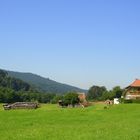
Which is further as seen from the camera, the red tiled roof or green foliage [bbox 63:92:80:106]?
the red tiled roof

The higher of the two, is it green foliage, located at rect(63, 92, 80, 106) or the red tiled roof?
the red tiled roof

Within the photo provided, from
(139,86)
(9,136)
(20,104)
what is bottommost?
(9,136)

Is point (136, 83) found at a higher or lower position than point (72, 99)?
higher

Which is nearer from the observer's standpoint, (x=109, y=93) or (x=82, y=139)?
(x=82, y=139)

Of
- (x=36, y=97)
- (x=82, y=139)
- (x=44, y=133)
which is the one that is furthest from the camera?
(x=36, y=97)

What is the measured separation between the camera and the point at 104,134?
24203 millimetres

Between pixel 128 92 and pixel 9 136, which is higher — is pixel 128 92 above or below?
above

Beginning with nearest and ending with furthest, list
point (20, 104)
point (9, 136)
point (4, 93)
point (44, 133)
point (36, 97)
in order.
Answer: point (9, 136) < point (44, 133) < point (20, 104) < point (4, 93) < point (36, 97)

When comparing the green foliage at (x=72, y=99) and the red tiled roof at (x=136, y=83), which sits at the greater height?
the red tiled roof at (x=136, y=83)

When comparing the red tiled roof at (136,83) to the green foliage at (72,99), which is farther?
the red tiled roof at (136,83)

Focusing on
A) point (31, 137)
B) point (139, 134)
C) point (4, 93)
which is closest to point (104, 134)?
point (139, 134)

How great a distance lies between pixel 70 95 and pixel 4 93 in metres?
57.3

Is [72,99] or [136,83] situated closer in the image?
[72,99]

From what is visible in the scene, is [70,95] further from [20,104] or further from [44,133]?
[44,133]
